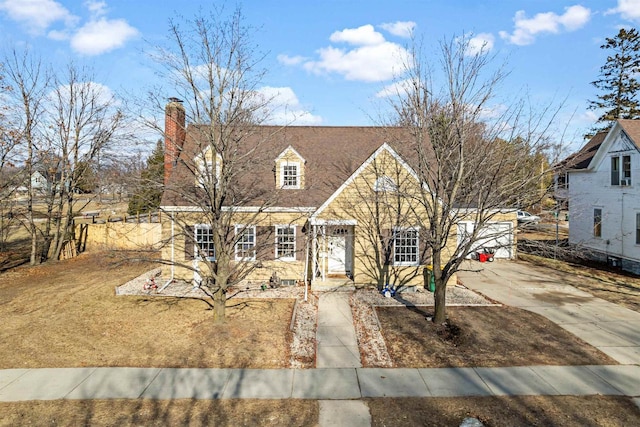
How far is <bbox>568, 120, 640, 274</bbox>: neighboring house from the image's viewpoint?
19094 mm

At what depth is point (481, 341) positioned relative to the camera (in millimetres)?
10375

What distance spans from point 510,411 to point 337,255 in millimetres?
10717

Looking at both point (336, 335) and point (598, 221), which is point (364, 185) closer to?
point (336, 335)

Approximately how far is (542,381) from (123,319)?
12.0m

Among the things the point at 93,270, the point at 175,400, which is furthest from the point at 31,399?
the point at 93,270

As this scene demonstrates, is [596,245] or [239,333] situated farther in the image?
[596,245]

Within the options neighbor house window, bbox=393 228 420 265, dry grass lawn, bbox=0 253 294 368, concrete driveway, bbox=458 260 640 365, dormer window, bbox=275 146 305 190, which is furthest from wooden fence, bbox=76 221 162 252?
concrete driveway, bbox=458 260 640 365

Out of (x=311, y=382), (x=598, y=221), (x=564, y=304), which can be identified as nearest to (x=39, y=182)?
(x=311, y=382)

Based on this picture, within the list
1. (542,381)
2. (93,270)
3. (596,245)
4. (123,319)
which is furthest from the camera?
(596,245)

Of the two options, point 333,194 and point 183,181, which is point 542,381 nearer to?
point 333,194

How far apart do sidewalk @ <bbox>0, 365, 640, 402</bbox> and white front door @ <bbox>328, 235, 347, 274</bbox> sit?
8460mm

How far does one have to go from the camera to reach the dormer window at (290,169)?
17.2 m

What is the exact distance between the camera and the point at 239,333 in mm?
10859

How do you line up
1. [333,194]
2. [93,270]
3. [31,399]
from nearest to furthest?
1. [31,399]
2. [333,194]
3. [93,270]
